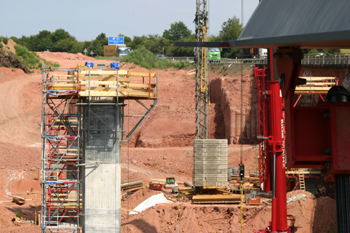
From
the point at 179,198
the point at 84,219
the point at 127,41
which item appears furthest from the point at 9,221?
the point at 127,41

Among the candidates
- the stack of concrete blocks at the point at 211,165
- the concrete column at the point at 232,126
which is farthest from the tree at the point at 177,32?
the stack of concrete blocks at the point at 211,165

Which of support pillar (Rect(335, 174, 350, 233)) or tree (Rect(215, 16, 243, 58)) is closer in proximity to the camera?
support pillar (Rect(335, 174, 350, 233))

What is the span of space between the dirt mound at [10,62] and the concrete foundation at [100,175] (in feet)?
162

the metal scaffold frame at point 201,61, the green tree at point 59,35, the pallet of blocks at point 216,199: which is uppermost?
the green tree at point 59,35

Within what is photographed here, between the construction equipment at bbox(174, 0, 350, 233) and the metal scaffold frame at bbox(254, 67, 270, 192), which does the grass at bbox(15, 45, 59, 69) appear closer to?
the metal scaffold frame at bbox(254, 67, 270, 192)

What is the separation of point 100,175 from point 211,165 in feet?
38.9

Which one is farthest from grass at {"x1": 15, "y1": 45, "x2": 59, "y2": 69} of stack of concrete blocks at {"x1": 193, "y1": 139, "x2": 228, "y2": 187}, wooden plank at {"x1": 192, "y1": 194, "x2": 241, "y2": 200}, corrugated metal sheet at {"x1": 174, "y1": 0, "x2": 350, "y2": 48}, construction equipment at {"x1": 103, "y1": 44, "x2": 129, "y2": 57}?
corrugated metal sheet at {"x1": 174, "y1": 0, "x2": 350, "y2": 48}

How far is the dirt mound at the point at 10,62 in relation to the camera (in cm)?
6681

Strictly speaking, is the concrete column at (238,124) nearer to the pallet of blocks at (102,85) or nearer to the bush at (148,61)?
the bush at (148,61)

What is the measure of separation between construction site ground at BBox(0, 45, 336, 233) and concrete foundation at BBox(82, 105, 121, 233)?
17.1 ft

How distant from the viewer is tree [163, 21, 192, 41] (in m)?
Result: 120

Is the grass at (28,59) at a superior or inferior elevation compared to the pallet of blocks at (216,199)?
superior

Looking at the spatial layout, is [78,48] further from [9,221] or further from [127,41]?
[9,221]

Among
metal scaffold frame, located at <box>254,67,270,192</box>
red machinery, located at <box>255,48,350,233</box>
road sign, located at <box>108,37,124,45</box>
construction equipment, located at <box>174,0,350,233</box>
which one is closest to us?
construction equipment, located at <box>174,0,350,233</box>
